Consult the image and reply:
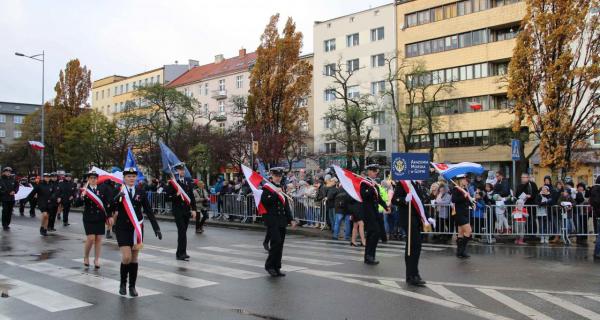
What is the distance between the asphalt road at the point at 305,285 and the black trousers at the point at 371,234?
14.9 inches

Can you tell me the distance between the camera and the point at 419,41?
5322cm

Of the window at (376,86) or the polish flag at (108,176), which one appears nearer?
the polish flag at (108,176)

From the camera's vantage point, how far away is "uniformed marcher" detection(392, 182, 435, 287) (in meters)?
8.94

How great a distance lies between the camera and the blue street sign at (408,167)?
30.4 ft

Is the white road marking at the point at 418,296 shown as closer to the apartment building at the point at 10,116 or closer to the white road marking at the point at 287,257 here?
the white road marking at the point at 287,257

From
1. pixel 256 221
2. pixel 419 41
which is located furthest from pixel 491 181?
pixel 419 41

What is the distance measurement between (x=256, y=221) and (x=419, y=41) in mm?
36991

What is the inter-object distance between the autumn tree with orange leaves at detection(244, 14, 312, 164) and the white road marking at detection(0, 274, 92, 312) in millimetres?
36522

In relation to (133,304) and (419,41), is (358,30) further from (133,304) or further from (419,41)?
(133,304)

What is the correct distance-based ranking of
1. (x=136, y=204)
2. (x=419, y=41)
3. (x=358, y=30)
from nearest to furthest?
(x=136, y=204)
(x=419, y=41)
(x=358, y=30)

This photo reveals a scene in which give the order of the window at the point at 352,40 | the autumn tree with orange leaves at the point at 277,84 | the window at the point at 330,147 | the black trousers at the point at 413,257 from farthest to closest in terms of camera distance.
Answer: the window at the point at 330,147, the window at the point at 352,40, the autumn tree with orange leaves at the point at 277,84, the black trousers at the point at 413,257

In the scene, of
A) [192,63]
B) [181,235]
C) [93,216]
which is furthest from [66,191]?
[192,63]

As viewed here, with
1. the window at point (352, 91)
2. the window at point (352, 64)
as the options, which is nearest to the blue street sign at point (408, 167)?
the window at point (352, 91)

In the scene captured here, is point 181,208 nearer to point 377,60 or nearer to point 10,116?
point 377,60
